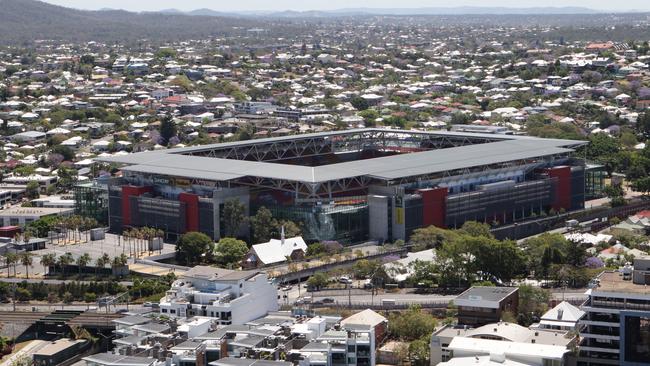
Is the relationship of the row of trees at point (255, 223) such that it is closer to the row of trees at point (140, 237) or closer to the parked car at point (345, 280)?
the row of trees at point (140, 237)

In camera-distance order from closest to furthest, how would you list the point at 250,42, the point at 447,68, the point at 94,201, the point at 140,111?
the point at 94,201, the point at 140,111, the point at 447,68, the point at 250,42

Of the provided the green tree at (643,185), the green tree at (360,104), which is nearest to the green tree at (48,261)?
the green tree at (643,185)

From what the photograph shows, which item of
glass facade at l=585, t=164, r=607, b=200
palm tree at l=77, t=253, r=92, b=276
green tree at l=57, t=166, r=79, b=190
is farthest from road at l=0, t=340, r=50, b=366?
glass facade at l=585, t=164, r=607, b=200

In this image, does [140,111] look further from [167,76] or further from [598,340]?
[598,340]

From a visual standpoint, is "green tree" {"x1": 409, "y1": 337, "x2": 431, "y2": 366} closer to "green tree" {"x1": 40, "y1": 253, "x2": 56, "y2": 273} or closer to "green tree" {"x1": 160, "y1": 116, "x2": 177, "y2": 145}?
"green tree" {"x1": 40, "y1": 253, "x2": 56, "y2": 273}

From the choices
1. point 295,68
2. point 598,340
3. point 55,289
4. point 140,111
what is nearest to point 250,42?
point 295,68

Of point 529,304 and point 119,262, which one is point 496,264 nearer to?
point 529,304
